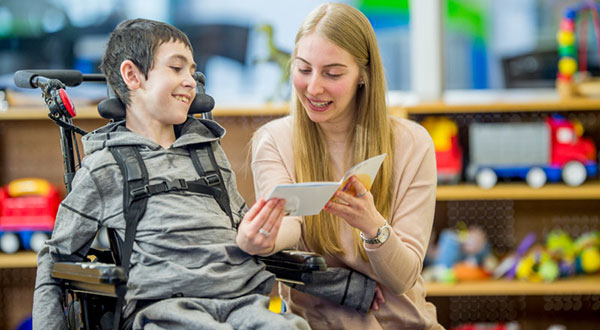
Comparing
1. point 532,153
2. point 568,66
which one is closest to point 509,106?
point 532,153

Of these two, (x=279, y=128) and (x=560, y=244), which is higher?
(x=279, y=128)

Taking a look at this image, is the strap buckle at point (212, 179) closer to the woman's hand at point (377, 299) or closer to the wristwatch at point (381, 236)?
the wristwatch at point (381, 236)

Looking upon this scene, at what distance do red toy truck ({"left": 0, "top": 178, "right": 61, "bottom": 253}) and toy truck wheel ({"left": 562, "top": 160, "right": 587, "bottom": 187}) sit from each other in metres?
2.27

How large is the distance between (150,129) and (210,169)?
172 mm

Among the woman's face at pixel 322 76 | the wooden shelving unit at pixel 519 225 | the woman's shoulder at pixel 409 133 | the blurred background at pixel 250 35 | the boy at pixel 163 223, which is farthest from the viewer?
the blurred background at pixel 250 35

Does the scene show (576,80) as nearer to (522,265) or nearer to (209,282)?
(522,265)

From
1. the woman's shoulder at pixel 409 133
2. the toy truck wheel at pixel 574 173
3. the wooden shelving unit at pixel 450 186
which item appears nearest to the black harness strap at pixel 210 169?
the woman's shoulder at pixel 409 133

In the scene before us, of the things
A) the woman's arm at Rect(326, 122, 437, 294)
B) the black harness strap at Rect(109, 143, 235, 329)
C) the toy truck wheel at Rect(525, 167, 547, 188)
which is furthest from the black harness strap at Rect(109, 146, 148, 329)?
the toy truck wheel at Rect(525, 167, 547, 188)

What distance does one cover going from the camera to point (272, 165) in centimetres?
180

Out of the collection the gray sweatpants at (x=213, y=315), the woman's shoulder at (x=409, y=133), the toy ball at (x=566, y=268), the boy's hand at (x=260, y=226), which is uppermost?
the woman's shoulder at (x=409, y=133)

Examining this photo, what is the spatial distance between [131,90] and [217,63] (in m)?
2.08

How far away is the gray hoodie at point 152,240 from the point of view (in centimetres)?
145

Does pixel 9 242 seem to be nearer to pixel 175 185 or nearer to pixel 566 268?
pixel 175 185

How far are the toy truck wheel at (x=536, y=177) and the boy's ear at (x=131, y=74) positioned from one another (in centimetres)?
197
